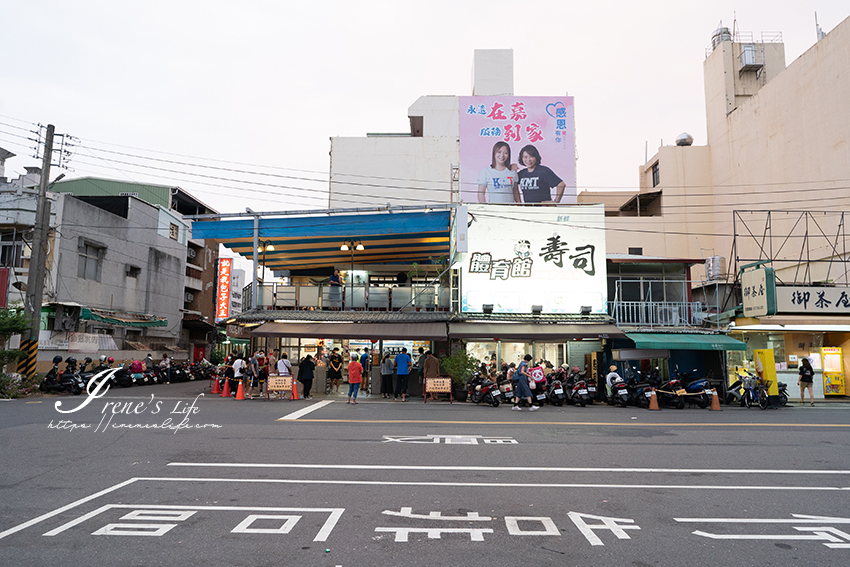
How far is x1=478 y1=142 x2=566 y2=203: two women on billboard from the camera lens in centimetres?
3195

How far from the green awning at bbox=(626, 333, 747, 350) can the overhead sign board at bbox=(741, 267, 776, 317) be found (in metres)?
1.47

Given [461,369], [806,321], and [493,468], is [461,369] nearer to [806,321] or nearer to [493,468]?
[493,468]

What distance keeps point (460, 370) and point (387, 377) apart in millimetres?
3196

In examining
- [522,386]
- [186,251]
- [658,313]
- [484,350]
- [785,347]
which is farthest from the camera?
[186,251]

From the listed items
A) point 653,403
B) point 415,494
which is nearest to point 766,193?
point 653,403

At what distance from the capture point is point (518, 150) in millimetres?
32281

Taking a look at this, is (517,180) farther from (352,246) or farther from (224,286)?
(224,286)

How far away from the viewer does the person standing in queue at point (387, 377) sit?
66.0 ft

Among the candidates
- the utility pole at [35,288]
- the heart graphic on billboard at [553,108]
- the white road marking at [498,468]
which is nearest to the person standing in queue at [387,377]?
the white road marking at [498,468]

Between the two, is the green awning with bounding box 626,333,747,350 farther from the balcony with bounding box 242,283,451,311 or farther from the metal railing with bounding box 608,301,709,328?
the balcony with bounding box 242,283,451,311

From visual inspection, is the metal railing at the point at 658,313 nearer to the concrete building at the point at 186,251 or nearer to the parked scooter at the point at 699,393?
the parked scooter at the point at 699,393

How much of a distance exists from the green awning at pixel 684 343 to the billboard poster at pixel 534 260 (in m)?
2.65

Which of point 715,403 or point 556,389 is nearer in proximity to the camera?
point 715,403

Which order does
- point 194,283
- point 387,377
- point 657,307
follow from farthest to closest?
point 194,283 < point 657,307 < point 387,377
